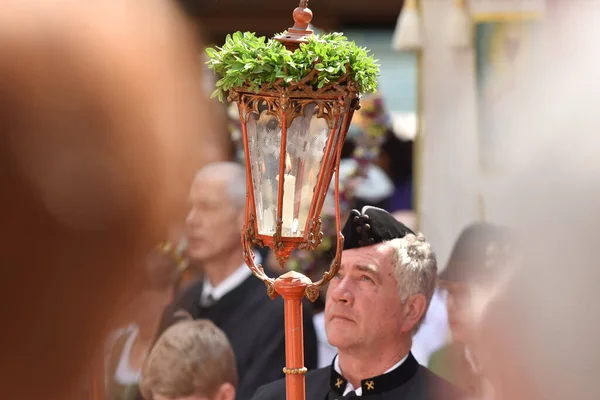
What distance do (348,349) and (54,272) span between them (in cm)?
154

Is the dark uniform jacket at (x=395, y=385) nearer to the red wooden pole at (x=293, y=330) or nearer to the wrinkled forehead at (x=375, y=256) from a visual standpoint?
the wrinkled forehead at (x=375, y=256)

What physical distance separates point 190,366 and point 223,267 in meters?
0.49

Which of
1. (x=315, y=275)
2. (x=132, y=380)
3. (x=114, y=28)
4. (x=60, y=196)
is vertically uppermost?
(x=114, y=28)

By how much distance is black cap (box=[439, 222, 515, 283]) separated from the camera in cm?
424

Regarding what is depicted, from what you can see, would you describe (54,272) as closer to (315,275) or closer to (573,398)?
(315,275)

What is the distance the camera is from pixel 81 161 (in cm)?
480

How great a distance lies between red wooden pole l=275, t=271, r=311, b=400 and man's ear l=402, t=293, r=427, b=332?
1186mm

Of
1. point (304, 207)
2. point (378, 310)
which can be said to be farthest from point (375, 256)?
point (304, 207)

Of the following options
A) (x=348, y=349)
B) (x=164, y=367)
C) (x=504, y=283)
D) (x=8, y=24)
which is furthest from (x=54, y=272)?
(x=504, y=283)

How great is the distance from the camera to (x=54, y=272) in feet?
16.0

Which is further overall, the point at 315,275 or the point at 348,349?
the point at 315,275

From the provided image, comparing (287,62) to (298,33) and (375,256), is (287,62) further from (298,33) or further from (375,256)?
(375,256)

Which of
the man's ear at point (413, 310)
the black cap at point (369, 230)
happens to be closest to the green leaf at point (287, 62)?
the black cap at point (369, 230)

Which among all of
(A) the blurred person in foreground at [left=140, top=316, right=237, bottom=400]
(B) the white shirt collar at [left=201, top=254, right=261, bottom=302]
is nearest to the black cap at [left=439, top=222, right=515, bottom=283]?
(B) the white shirt collar at [left=201, top=254, right=261, bottom=302]
